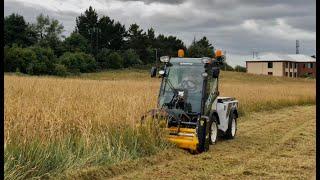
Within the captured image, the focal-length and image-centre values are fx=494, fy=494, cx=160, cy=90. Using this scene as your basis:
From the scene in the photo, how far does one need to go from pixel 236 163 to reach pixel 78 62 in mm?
54290

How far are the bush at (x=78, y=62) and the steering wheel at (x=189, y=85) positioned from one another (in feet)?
163

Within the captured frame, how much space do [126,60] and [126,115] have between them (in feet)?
210

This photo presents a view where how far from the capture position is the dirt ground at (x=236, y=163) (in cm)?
778

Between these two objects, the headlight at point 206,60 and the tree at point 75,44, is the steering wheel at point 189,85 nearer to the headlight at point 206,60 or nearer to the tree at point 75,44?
the headlight at point 206,60

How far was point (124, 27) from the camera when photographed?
82.4m

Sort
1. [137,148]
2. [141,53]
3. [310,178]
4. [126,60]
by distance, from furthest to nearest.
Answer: [141,53] → [126,60] → [137,148] → [310,178]

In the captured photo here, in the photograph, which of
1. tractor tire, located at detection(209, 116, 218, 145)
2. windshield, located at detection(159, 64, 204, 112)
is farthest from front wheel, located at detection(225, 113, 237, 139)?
windshield, located at detection(159, 64, 204, 112)

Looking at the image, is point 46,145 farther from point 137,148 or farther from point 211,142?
point 211,142

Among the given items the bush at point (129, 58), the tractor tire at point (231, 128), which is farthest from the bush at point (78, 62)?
the tractor tire at point (231, 128)

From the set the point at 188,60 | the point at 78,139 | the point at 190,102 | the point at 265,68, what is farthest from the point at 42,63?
the point at 265,68

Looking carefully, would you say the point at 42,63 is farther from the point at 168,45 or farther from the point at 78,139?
the point at 78,139

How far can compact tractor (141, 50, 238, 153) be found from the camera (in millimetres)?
9914

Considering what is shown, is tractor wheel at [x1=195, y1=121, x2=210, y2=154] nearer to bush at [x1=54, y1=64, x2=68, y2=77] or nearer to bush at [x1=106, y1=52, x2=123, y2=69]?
bush at [x1=54, y1=64, x2=68, y2=77]

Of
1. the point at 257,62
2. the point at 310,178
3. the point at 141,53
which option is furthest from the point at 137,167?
the point at 257,62
